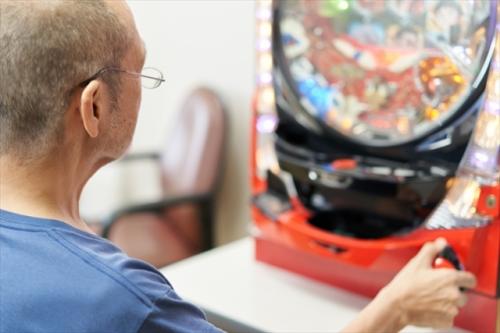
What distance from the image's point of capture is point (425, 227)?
1.13m

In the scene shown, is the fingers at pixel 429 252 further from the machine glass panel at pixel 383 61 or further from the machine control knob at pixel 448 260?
the machine glass panel at pixel 383 61

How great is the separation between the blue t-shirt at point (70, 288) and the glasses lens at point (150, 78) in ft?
0.77

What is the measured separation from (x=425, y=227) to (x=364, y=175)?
0.14 meters

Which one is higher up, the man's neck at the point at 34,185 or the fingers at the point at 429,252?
the man's neck at the point at 34,185

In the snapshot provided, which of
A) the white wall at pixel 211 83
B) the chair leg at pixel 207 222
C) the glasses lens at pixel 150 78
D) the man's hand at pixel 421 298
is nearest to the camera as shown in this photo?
Result: the glasses lens at pixel 150 78

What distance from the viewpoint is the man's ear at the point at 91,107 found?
789mm

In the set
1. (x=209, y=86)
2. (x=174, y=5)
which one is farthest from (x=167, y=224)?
(x=174, y=5)

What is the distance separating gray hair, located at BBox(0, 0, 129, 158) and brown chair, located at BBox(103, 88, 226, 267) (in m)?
1.30

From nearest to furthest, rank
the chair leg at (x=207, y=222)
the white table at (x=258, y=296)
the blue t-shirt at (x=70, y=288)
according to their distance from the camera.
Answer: the blue t-shirt at (x=70, y=288) < the white table at (x=258, y=296) < the chair leg at (x=207, y=222)

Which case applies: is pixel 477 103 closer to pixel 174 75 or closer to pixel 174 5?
pixel 174 5

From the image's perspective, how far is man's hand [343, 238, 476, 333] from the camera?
3.33 feet

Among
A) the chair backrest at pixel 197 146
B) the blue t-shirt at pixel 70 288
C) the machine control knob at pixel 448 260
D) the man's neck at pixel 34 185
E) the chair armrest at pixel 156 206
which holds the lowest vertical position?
the chair armrest at pixel 156 206

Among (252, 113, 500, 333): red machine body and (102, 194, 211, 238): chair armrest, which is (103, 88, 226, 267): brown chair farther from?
(252, 113, 500, 333): red machine body

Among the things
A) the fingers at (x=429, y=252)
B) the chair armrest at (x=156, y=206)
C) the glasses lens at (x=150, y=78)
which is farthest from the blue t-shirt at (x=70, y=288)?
the chair armrest at (x=156, y=206)
